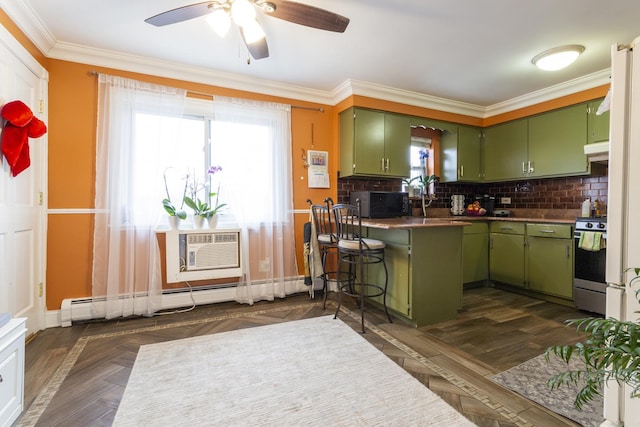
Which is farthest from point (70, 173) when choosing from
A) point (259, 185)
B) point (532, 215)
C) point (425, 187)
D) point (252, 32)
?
point (532, 215)

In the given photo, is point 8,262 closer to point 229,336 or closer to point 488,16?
point 229,336

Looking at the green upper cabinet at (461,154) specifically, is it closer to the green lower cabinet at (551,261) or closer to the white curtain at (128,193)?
the green lower cabinet at (551,261)

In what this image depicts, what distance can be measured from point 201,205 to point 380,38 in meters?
2.29

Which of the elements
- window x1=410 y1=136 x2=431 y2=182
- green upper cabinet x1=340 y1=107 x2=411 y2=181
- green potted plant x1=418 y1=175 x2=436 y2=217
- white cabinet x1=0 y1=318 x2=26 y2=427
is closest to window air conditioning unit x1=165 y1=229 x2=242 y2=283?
white cabinet x1=0 y1=318 x2=26 y2=427

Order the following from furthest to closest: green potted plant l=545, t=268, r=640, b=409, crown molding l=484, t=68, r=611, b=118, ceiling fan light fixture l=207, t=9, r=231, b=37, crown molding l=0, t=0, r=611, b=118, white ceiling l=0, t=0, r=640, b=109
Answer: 1. crown molding l=484, t=68, r=611, b=118
2. crown molding l=0, t=0, r=611, b=118
3. white ceiling l=0, t=0, r=640, b=109
4. ceiling fan light fixture l=207, t=9, r=231, b=37
5. green potted plant l=545, t=268, r=640, b=409

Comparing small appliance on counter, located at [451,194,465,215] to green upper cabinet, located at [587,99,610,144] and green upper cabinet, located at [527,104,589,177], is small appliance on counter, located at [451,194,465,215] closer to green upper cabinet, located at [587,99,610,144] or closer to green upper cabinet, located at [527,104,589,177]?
green upper cabinet, located at [527,104,589,177]

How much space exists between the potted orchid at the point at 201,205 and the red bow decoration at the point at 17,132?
1181 millimetres

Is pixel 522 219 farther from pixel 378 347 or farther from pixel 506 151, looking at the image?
pixel 378 347

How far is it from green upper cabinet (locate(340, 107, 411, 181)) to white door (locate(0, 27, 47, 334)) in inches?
114

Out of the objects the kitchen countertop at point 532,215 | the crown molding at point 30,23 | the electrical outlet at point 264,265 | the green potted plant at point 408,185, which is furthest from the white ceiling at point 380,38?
the electrical outlet at point 264,265

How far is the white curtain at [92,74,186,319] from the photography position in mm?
2691

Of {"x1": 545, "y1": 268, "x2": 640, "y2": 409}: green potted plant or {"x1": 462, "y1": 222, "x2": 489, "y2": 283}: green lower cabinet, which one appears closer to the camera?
{"x1": 545, "y1": 268, "x2": 640, "y2": 409}: green potted plant

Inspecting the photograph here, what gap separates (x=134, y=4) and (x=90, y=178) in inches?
61.1

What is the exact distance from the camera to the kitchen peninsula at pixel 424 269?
2.54 meters
